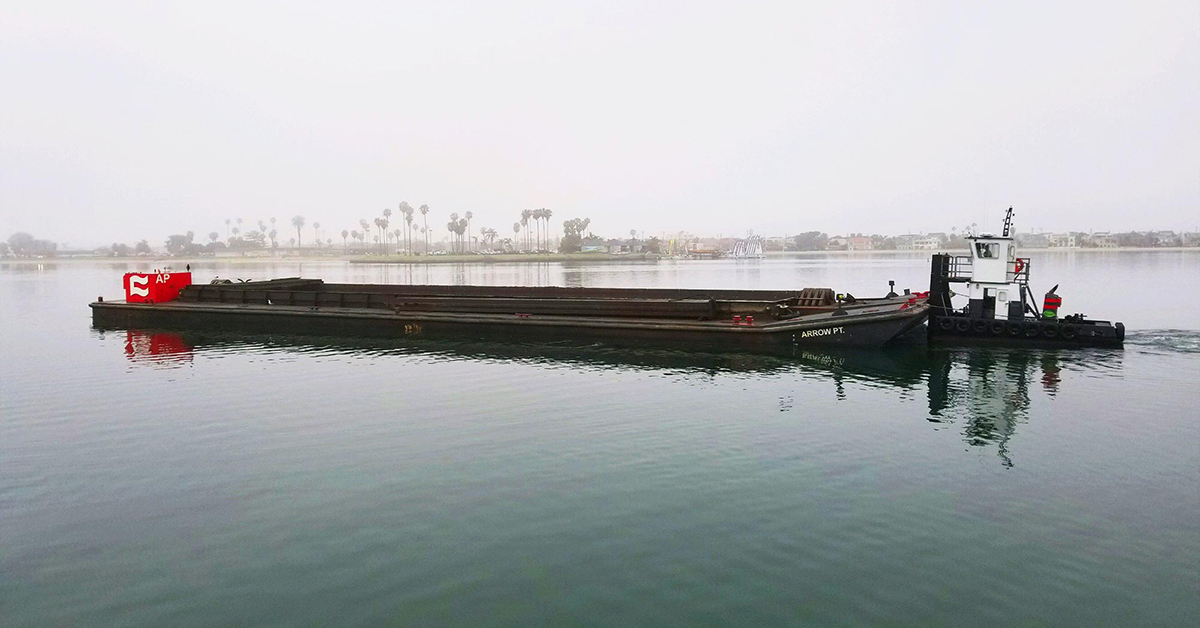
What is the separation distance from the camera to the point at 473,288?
3228 centimetres

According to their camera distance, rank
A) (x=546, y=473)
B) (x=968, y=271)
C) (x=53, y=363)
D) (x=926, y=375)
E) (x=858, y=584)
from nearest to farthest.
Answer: (x=858, y=584) < (x=546, y=473) < (x=926, y=375) < (x=53, y=363) < (x=968, y=271)

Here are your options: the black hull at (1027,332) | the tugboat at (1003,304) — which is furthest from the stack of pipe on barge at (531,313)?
the black hull at (1027,332)

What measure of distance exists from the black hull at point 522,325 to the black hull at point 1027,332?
248 cm

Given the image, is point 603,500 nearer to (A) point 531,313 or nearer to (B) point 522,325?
(B) point 522,325

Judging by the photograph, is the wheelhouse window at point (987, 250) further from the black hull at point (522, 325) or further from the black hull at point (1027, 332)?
the black hull at point (522, 325)

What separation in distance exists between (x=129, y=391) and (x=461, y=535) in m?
14.0

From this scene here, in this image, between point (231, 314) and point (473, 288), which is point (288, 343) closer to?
point (231, 314)

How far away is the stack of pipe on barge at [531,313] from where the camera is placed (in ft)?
74.5

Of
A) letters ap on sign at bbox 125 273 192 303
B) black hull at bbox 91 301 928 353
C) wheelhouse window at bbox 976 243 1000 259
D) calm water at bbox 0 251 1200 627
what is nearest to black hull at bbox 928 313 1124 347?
wheelhouse window at bbox 976 243 1000 259

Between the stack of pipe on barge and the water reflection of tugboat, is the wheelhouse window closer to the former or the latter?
the stack of pipe on barge

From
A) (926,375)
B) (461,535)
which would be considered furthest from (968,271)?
(461,535)

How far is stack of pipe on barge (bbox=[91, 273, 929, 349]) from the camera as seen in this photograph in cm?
2272

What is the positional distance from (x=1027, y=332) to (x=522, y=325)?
17651mm

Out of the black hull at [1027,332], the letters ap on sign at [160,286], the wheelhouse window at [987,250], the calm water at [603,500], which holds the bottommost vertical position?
the calm water at [603,500]
